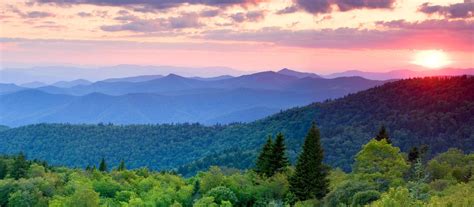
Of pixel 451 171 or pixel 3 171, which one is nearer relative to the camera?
pixel 451 171

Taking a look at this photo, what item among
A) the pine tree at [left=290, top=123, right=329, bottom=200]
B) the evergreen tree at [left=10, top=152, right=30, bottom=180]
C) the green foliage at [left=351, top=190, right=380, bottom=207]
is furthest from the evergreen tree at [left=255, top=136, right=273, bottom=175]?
the evergreen tree at [left=10, top=152, right=30, bottom=180]

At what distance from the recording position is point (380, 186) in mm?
47344

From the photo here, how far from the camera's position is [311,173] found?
55.8 metres

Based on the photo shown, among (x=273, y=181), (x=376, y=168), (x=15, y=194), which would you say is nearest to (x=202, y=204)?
(x=273, y=181)

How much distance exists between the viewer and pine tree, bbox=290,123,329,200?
2197 inches

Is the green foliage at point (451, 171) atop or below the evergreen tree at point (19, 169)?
atop

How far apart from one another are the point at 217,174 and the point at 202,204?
13476 mm

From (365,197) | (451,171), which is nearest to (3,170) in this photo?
(365,197)

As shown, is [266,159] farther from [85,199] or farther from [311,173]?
[85,199]

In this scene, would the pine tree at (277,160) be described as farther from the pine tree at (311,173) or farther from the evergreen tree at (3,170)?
the evergreen tree at (3,170)

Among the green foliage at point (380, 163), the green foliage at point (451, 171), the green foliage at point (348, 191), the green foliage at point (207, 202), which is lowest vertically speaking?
the green foliage at point (207, 202)

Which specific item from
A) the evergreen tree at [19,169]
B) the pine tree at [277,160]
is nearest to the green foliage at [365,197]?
the pine tree at [277,160]

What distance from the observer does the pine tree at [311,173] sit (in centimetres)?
5581

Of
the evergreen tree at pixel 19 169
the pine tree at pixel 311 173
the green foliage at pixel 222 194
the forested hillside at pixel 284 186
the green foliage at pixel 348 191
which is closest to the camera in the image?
the green foliage at pixel 348 191
